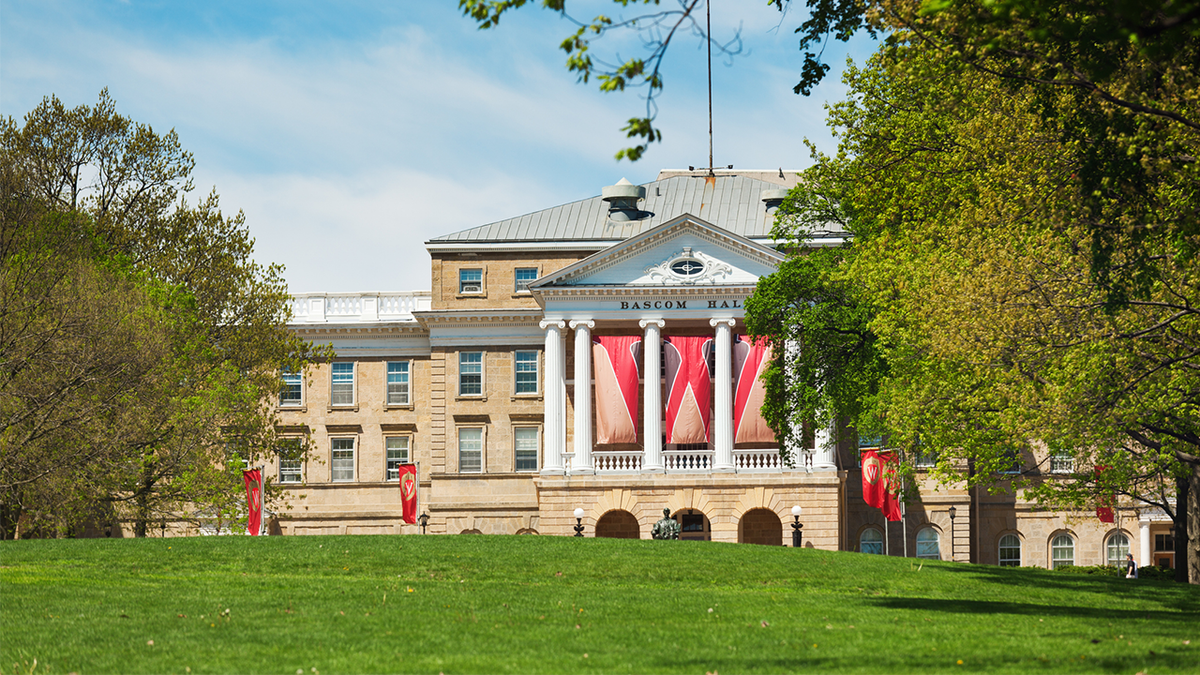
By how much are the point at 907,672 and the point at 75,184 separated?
119 ft

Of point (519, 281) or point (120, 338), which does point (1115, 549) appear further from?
point (120, 338)

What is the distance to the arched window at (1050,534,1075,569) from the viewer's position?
196 feet

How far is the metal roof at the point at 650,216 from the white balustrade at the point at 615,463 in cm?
1086

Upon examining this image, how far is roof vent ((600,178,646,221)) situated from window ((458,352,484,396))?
30.0 ft

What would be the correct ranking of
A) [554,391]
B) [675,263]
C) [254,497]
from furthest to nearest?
[554,391], [675,263], [254,497]

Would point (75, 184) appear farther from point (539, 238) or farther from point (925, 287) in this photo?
point (925, 287)

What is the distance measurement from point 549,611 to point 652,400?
34.7m

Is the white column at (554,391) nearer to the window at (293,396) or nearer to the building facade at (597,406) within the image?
the building facade at (597,406)

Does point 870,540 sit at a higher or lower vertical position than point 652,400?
lower

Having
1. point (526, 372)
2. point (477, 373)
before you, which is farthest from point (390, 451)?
point (526, 372)

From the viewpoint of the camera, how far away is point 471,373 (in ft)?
199

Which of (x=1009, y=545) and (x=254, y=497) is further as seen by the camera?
(x=1009, y=545)

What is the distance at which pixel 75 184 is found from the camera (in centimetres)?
4262

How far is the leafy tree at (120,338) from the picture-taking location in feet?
111
